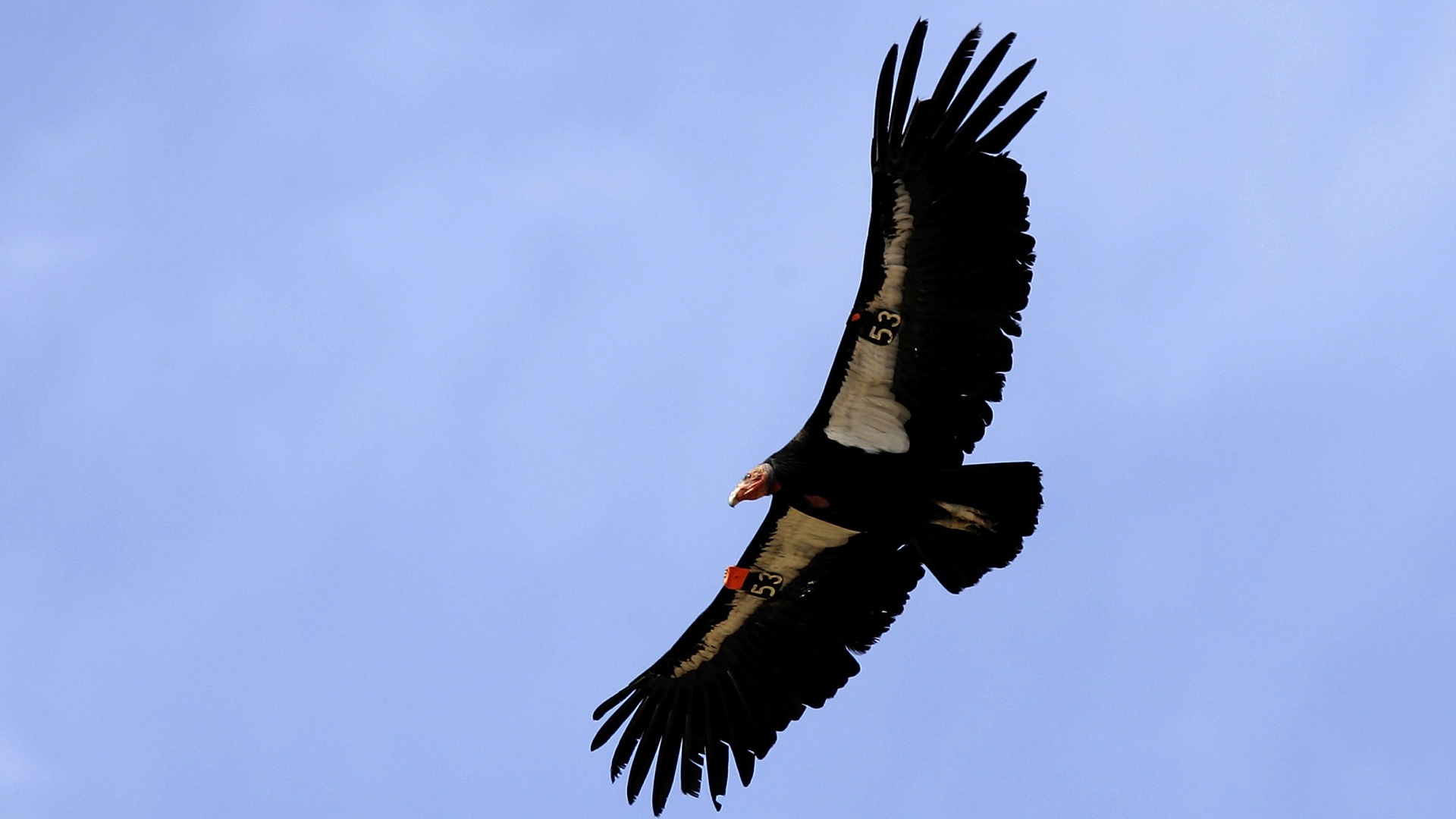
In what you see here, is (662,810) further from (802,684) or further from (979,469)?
(979,469)

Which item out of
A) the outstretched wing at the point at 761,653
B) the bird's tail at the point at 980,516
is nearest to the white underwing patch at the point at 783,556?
the outstretched wing at the point at 761,653

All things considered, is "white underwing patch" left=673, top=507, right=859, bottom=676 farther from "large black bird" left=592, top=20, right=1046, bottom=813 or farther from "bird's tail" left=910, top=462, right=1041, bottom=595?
"bird's tail" left=910, top=462, right=1041, bottom=595

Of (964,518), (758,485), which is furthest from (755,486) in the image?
(964,518)

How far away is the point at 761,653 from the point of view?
1767 centimetres

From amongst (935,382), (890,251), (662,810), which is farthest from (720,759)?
(890,251)

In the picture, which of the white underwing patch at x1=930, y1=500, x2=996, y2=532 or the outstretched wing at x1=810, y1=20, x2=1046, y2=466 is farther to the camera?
the white underwing patch at x1=930, y1=500, x2=996, y2=532

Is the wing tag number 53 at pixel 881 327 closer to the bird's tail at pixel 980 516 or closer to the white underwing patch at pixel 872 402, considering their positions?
the white underwing patch at pixel 872 402

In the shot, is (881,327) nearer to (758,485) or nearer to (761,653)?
(758,485)

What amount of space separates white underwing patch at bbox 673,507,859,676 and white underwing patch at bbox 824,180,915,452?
4.68 ft

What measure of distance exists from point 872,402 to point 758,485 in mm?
1374

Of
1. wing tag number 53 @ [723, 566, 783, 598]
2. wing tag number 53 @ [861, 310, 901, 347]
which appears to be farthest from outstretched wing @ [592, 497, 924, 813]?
wing tag number 53 @ [861, 310, 901, 347]

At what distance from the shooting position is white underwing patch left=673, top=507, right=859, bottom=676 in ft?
57.2

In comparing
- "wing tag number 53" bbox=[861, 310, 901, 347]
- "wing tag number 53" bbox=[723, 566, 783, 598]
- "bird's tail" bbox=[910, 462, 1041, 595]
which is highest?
"wing tag number 53" bbox=[861, 310, 901, 347]

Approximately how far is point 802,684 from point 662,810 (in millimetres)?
1948
